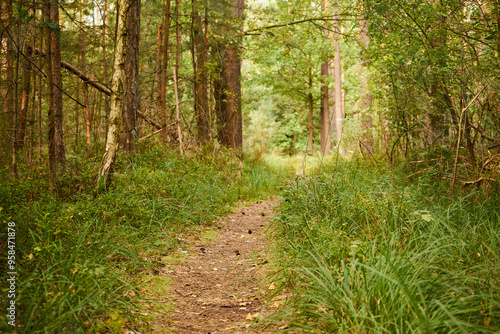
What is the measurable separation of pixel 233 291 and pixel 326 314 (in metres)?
1.61

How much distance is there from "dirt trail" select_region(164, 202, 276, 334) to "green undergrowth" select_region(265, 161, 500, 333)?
37 cm

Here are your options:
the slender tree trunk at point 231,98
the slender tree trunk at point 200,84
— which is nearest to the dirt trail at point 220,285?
the slender tree trunk at point 200,84

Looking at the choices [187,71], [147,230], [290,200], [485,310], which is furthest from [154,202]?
[187,71]

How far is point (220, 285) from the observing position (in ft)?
13.6

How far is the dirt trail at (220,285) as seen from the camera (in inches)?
127

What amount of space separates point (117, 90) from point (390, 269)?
4.71 m

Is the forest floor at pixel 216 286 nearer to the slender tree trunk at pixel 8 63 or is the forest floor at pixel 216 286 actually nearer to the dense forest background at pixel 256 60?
the dense forest background at pixel 256 60

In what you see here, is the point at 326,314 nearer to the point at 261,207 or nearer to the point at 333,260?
the point at 333,260

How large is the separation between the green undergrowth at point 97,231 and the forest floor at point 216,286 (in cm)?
32

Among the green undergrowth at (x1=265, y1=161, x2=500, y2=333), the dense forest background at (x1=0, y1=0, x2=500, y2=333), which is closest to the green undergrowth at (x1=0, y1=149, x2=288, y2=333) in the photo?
the dense forest background at (x1=0, y1=0, x2=500, y2=333)

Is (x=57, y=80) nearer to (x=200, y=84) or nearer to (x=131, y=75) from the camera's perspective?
(x=131, y=75)

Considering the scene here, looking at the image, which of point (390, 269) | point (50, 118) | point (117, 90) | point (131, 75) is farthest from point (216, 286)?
point (131, 75)

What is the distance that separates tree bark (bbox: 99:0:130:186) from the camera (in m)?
5.49

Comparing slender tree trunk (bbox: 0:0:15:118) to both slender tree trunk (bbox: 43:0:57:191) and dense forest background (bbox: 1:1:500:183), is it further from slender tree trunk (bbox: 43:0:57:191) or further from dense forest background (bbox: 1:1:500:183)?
slender tree trunk (bbox: 43:0:57:191)
